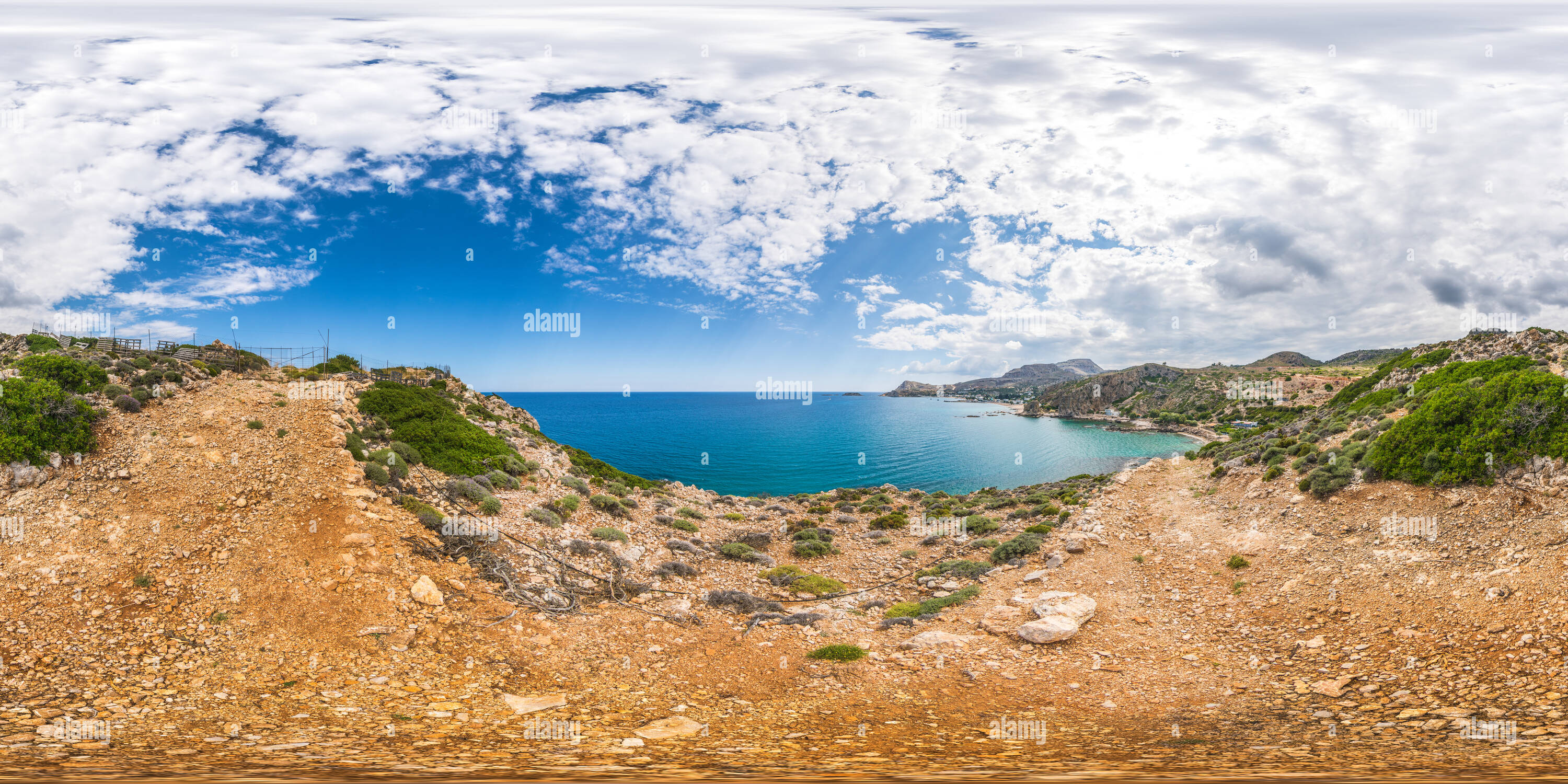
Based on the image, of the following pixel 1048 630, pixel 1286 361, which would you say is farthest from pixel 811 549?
pixel 1286 361

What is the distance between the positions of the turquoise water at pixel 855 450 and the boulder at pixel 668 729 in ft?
142

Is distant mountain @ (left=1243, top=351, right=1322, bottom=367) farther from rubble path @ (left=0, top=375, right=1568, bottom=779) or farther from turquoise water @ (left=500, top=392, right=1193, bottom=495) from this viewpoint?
rubble path @ (left=0, top=375, right=1568, bottom=779)

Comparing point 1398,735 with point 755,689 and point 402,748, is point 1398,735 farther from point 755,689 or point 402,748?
point 402,748

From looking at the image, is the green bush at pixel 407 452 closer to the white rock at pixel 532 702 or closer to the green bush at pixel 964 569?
the white rock at pixel 532 702

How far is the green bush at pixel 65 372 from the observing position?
1523cm

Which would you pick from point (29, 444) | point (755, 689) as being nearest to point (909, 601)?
point (755, 689)

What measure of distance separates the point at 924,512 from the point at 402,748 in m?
26.4

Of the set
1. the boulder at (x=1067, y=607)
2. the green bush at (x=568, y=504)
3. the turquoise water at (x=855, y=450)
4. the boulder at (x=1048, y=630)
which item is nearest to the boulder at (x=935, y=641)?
the boulder at (x=1048, y=630)

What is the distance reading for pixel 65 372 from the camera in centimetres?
1562

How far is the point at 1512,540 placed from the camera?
36.4ft
